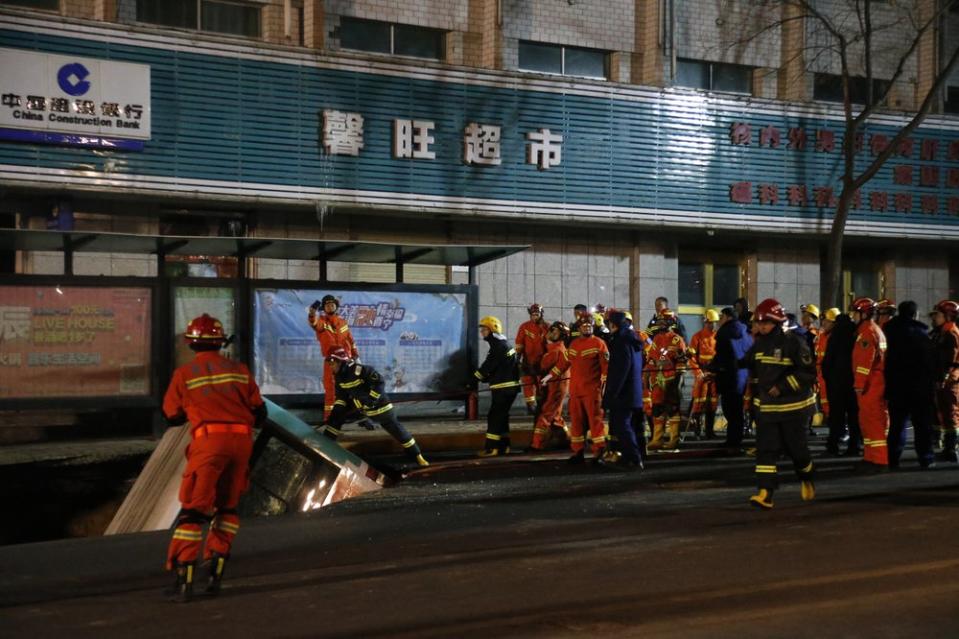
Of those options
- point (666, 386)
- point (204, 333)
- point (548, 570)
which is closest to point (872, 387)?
point (666, 386)

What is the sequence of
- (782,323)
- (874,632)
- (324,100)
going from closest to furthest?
1. (874,632)
2. (782,323)
3. (324,100)

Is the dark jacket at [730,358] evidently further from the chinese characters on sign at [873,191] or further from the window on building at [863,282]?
the window on building at [863,282]

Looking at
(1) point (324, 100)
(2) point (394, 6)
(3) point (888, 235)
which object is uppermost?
(2) point (394, 6)

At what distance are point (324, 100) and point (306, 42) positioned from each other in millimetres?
1083

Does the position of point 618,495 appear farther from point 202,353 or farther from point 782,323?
point 202,353

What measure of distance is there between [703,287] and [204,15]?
11.3 metres

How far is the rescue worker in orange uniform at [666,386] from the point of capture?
16.7m

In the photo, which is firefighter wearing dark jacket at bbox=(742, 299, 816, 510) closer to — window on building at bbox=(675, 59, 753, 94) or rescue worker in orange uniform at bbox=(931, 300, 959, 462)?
rescue worker in orange uniform at bbox=(931, 300, 959, 462)

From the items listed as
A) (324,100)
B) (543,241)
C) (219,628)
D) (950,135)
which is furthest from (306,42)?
(219,628)

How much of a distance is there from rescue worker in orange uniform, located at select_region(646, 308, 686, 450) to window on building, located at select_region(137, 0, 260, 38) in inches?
360

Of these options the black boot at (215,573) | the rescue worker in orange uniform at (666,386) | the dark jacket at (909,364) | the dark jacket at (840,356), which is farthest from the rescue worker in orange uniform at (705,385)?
the black boot at (215,573)

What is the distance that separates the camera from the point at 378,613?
7293 millimetres

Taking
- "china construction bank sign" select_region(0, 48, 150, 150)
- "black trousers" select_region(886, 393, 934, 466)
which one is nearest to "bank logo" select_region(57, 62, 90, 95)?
"china construction bank sign" select_region(0, 48, 150, 150)

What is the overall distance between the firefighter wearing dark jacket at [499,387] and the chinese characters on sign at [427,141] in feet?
21.0
